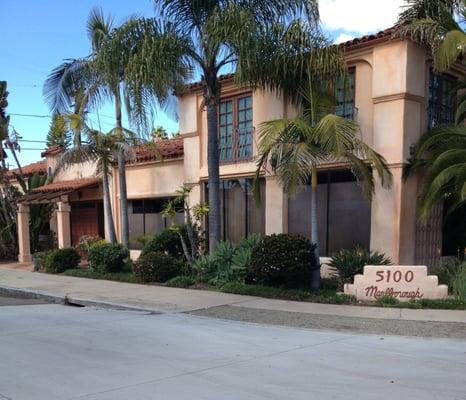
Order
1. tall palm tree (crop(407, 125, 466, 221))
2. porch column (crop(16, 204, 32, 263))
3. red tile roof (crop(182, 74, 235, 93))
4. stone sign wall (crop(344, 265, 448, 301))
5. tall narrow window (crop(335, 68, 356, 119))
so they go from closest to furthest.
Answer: stone sign wall (crop(344, 265, 448, 301)) → tall palm tree (crop(407, 125, 466, 221)) → tall narrow window (crop(335, 68, 356, 119)) → red tile roof (crop(182, 74, 235, 93)) → porch column (crop(16, 204, 32, 263))

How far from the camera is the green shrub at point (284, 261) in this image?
34.2 feet

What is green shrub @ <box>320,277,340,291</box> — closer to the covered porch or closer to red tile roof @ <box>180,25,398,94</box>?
red tile roof @ <box>180,25,398,94</box>

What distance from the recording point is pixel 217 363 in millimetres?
5832

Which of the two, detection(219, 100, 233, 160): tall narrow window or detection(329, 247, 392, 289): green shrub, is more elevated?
detection(219, 100, 233, 160): tall narrow window

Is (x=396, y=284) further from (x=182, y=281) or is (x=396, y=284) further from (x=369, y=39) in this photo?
(x=369, y=39)

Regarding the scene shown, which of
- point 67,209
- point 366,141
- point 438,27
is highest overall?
point 438,27

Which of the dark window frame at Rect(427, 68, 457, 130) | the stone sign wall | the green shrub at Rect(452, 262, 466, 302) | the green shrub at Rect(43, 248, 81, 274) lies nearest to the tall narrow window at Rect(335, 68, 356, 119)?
the dark window frame at Rect(427, 68, 457, 130)

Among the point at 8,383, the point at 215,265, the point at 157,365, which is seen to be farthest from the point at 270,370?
the point at 215,265

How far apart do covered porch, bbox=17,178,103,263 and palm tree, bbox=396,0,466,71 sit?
13.4m

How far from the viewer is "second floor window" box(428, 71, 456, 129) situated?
39.4 feet

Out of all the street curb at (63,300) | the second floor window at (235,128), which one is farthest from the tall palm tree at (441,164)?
the street curb at (63,300)

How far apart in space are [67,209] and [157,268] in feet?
25.5

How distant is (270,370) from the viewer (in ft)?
18.2

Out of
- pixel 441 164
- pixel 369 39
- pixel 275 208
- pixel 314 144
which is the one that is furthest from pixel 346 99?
pixel 275 208
